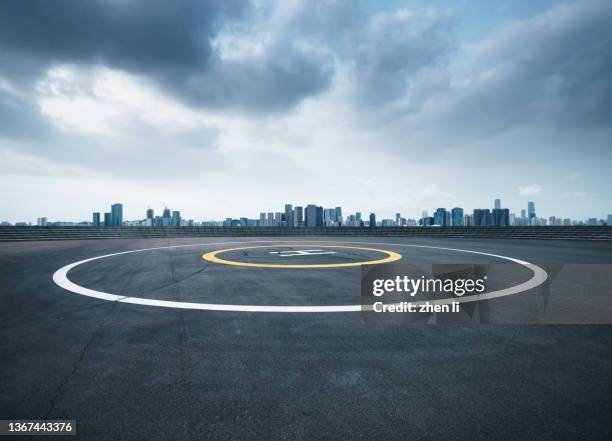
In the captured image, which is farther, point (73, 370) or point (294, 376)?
point (73, 370)

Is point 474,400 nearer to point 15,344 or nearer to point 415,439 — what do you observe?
point 415,439

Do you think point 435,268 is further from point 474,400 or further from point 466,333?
point 474,400

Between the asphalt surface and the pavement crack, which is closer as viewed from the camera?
the asphalt surface

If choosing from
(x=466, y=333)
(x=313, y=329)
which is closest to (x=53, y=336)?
(x=313, y=329)

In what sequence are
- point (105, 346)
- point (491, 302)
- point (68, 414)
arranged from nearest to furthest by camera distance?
1. point (68, 414)
2. point (105, 346)
3. point (491, 302)

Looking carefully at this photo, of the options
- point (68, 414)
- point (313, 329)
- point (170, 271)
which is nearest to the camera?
point (68, 414)

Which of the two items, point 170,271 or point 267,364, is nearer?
point 267,364

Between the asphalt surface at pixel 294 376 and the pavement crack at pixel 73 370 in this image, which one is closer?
the asphalt surface at pixel 294 376

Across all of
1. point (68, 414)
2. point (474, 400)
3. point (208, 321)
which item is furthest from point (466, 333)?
point (68, 414)
